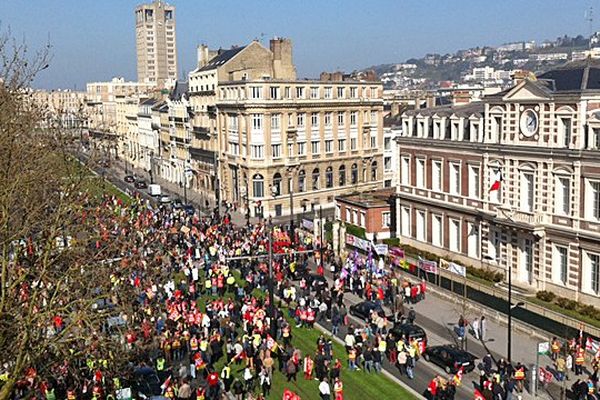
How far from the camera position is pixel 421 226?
5822 cm

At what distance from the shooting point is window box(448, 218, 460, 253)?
53594 millimetres

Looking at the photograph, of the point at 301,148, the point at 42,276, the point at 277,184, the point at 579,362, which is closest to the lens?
the point at 42,276

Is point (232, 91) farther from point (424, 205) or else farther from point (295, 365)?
point (295, 365)

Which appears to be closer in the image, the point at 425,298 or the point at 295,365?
the point at 295,365

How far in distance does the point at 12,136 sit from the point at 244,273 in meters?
26.6

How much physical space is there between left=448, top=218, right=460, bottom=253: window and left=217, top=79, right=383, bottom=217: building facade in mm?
26270

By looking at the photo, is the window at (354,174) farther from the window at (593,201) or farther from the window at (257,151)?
the window at (593,201)

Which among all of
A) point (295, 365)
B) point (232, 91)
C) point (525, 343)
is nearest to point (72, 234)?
point (295, 365)

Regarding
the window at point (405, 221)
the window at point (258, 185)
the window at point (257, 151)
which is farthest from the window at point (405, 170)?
the window at point (258, 185)

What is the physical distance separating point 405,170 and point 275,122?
23.4 meters

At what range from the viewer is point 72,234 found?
105ft

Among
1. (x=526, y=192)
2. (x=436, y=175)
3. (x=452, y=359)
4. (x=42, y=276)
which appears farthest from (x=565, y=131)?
(x=42, y=276)

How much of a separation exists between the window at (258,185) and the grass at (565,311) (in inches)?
1594

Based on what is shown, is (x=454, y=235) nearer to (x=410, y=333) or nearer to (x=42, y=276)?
(x=410, y=333)
